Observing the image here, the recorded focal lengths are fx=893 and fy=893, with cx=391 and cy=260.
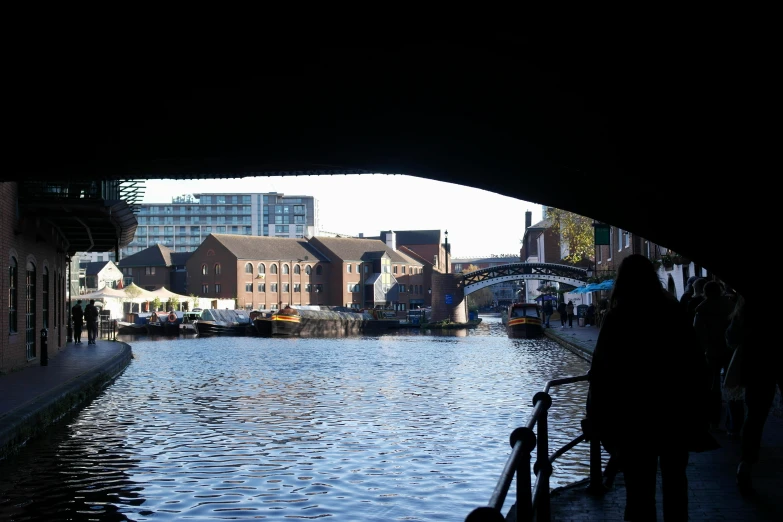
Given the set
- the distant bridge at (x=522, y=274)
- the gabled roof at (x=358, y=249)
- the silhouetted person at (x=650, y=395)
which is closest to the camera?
the silhouetted person at (x=650, y=395)

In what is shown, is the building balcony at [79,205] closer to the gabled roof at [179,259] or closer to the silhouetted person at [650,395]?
the silhouetted person at [650,395]

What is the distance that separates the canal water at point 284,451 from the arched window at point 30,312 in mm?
4089

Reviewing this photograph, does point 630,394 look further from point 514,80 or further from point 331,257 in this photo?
point 331,257

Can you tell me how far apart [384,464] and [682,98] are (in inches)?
227

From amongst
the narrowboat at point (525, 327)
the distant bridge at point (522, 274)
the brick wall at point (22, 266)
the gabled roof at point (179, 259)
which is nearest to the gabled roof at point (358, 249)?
the gabled roof at point (179, 259)

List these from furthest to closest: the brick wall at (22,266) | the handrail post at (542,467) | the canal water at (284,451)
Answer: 1. the brick wall at (22,266)
2. the canal water at (284,451)
3. the handrail post at (542,467)

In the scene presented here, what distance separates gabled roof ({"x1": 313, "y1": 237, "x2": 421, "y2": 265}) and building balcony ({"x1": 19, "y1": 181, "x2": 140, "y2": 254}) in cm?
8199

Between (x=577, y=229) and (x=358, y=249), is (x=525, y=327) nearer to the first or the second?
(x=577, y=229)

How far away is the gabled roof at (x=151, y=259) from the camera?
10925 centimetres

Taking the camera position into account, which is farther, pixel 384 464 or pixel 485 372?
pixel 485 372

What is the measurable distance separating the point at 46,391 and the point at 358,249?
98628 millimetres

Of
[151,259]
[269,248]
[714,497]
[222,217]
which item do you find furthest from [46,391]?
[222,217]

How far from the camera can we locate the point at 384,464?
10.1 meters

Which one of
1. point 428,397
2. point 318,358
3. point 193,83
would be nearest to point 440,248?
point 318,358
